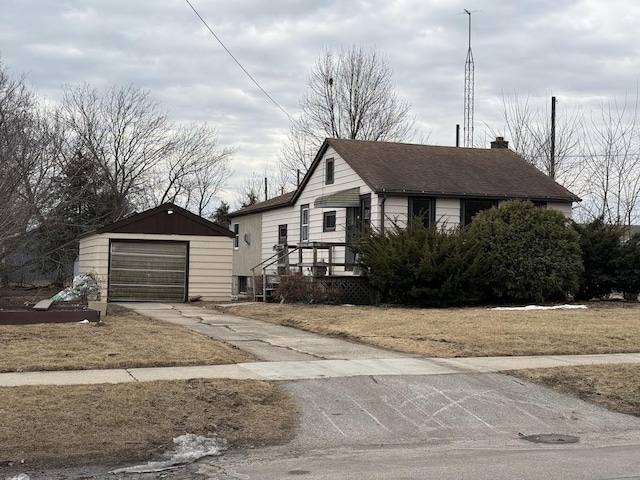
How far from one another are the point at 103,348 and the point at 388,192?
1341 cm

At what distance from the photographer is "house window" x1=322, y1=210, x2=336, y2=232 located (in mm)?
27688

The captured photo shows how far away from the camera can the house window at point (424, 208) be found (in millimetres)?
24922

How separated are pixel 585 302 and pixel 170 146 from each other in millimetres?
27809

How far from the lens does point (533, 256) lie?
21797 millimetres

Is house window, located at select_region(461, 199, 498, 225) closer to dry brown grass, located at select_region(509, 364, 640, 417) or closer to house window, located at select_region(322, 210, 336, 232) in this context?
house window, located at select_region(322, 210, 336, 232)

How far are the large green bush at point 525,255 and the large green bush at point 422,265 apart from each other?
73 cm

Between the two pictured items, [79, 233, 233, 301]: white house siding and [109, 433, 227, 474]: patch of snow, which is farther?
[79, 233, 233, 301]: white house siding

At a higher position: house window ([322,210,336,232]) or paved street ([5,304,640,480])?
house window ([322,210,336,232])

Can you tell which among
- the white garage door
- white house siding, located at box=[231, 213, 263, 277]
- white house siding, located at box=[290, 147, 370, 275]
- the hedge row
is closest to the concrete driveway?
the hedge row

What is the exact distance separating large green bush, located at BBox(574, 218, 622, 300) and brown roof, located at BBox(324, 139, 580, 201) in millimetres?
2885

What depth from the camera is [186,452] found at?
24.2 ft

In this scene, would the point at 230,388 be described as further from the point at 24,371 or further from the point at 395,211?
the point at 395,211

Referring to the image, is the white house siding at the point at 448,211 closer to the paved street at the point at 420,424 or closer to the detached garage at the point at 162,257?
the detached garage at the point at 162,257

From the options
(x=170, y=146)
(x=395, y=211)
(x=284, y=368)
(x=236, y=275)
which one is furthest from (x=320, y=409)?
(x=170, y=146)
